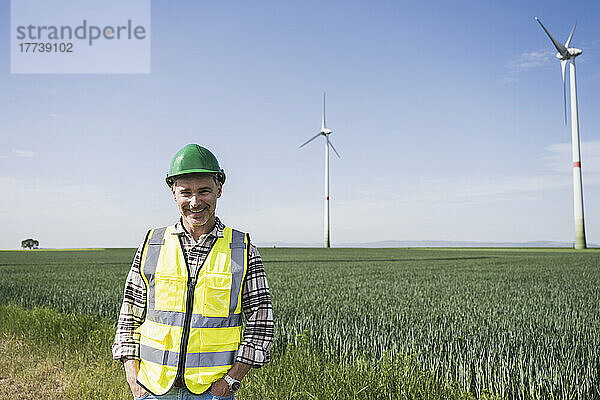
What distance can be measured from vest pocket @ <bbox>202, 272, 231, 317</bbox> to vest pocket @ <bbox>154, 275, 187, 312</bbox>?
0.13 meters

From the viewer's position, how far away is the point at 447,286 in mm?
17578

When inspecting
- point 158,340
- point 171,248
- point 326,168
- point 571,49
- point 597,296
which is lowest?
point 597,296

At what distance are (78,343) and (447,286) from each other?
12.9m

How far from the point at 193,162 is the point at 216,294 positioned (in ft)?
2.37

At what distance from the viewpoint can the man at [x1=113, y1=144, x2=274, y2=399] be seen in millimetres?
2697

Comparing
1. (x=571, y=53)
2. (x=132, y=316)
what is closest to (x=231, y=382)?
(x=132, y=316)

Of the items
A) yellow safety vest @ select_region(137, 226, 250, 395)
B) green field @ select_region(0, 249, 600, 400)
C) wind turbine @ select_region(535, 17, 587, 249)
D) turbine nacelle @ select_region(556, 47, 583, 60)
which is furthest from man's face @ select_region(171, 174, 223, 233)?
turbine nacelle @ select_region(556, 47, 583, 60)

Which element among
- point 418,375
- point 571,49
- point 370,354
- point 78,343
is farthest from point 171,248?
point 571,49

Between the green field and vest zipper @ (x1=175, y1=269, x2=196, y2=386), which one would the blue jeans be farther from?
the green field

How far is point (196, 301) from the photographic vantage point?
2711 millimetres

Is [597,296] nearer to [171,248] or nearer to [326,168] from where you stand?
[171,248]

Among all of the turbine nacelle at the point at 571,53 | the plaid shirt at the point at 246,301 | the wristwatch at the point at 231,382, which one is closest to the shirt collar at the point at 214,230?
the plaid shirt at the point at 246,301

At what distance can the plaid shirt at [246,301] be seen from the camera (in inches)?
108

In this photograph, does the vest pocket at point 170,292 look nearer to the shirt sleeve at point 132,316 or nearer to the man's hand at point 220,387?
the shirt sleeve at point 132,316
